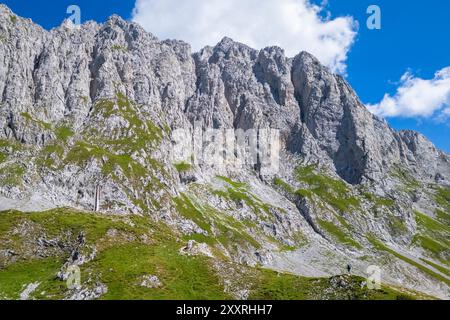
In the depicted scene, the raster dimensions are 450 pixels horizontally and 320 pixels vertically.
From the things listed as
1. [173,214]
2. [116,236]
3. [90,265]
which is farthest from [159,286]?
[173,214]

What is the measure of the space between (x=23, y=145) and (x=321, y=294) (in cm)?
16271

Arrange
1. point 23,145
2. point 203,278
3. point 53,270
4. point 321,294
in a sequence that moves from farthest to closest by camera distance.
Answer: point 23,145, point 53,270, point 203,278, point 321,294

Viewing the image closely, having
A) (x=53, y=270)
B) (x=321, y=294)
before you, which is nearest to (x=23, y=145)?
(x=53, y=270)

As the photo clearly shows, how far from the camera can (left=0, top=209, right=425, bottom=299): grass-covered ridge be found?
55.3 meters

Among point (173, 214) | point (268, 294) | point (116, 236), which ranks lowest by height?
point (268, 294)

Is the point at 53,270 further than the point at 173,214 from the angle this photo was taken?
No

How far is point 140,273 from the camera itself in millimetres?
58844

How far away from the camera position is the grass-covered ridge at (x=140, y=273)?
55281 mm
